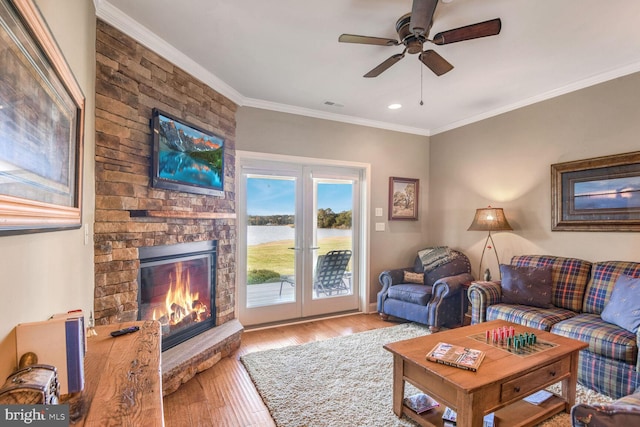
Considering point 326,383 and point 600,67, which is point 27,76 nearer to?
point 326,383

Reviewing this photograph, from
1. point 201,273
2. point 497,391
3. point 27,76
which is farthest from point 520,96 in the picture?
point 27,76

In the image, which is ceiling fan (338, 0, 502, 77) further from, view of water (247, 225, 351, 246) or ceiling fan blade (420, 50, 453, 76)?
view of water (247, 225, 351, 246)

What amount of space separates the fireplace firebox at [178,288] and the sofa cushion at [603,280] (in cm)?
363

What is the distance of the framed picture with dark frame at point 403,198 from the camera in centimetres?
474

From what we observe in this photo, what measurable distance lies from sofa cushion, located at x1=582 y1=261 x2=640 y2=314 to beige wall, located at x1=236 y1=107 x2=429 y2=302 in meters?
2.25

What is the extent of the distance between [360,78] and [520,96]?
197 cm

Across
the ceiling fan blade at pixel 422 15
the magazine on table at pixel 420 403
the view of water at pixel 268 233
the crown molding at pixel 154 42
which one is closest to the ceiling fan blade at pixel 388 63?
the ceiling fan blade at pixel 422 15

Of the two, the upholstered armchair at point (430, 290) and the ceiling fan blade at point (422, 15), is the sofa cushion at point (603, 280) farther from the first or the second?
the ceiling fan blade at point (422, 15)

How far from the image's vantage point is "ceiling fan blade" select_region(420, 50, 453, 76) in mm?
2254

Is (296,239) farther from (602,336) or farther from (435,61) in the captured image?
(602,336)

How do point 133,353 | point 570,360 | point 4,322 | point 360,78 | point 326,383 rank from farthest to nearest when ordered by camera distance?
point 360,78 → point 326,383 → point 570,360 → point 133,353 → point 4,322

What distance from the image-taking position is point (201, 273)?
3131 millimetres

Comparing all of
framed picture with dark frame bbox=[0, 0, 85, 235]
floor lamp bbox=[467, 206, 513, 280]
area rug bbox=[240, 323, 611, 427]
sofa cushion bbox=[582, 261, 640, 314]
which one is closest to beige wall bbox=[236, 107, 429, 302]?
floor lamp bbox=[467, 206, 513, 280]

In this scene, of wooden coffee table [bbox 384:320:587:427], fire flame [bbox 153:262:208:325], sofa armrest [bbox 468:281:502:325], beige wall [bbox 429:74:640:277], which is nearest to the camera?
wooden coffee table [bbox 384:320:587:427]
